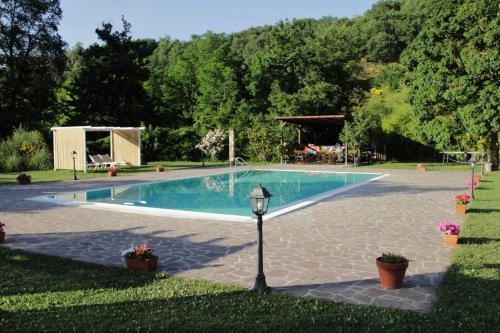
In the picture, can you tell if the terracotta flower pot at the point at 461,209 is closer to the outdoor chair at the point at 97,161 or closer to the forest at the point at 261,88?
the forest at the point at 261,88

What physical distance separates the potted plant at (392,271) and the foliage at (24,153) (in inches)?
828

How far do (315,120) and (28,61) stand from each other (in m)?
19.6

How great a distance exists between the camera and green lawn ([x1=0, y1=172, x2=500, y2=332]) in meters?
3.69

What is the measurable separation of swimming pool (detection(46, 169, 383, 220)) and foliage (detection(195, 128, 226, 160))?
25.2 feet

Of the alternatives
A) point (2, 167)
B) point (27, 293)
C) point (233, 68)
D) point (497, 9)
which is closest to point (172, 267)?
point (27, 293)

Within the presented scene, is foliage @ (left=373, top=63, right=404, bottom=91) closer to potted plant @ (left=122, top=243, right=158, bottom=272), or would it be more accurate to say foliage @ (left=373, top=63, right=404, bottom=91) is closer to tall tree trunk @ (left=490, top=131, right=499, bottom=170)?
tall tree trunk @ (left=490, top=131, right=499, bottom=170)

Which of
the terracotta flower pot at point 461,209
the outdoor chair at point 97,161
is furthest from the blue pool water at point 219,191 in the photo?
the outdoor chair at point 97,161

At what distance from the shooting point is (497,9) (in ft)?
65.4

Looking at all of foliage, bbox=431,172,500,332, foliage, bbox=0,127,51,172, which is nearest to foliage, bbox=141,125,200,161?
foliage, bbox=0,127,51,172

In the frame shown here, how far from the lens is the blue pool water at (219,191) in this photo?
1184 centimetres

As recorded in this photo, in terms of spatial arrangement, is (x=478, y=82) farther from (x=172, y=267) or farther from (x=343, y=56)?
(x=172, y=267)

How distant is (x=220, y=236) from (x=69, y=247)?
2.36m

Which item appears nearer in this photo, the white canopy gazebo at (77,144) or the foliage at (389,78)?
the white canopy gazebo at (77,144)

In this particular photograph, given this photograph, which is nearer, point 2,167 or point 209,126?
point 2,167
